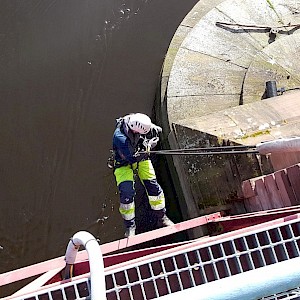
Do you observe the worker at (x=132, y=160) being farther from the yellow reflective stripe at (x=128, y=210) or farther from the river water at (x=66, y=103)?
the river water at (x=66, y=103)

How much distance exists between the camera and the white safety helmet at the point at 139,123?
5.14 meters

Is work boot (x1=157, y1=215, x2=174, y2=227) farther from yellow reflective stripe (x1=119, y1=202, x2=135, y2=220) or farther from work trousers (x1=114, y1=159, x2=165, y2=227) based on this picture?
yellow reflective stripe (x1=119, y1=202, x2=135, y2=220)

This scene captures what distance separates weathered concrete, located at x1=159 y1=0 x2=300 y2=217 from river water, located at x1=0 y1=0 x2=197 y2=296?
984 mm

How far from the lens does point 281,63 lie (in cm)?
671

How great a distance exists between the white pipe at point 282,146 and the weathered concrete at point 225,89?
85cm

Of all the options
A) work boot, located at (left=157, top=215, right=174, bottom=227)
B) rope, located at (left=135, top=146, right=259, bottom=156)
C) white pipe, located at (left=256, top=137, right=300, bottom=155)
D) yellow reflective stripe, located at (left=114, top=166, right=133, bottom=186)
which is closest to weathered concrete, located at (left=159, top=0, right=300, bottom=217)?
rope, located at (left=135, top=146, right=259, bottom=156)

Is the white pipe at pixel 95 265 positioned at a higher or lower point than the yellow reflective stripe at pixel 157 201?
lower

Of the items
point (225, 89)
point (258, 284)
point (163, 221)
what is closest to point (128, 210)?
point (163, 221)

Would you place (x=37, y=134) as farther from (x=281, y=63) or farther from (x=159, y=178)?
(x=281, y=63)

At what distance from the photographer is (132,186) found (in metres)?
5.77

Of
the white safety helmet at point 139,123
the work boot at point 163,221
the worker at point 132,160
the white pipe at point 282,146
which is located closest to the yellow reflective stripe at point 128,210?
the worker at point 132,160

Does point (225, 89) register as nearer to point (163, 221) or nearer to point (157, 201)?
point (157, 201)

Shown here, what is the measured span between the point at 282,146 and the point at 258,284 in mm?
2558

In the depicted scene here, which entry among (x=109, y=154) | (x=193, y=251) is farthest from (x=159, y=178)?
(x=193, y=251)
